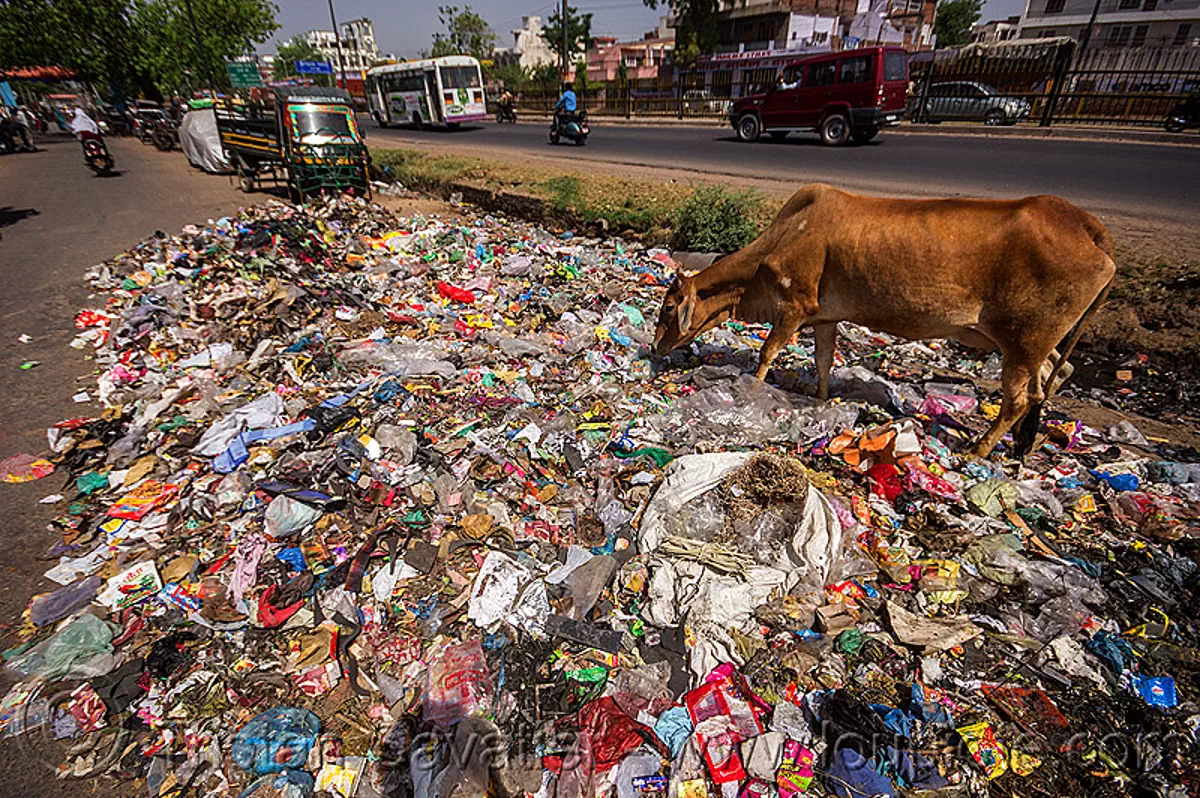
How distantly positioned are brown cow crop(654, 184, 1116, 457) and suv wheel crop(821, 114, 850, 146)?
12.7 metres

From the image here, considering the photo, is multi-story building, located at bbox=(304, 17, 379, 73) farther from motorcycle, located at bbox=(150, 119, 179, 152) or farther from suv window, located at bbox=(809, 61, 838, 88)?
suv window, located at bbox=(809, 61, 838, 88)

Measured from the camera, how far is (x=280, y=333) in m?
6.11

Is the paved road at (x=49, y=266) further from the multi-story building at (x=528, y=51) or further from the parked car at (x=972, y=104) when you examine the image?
the multi-story building at (x=528, y=51)

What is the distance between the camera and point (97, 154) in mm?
16578

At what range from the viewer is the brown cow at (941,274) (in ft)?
11.5

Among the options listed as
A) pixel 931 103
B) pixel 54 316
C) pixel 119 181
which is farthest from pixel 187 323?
pixel 931 103

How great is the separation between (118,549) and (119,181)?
735 inches

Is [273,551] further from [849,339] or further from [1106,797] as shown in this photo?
[849,339]

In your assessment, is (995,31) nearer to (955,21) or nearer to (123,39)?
(955,21)

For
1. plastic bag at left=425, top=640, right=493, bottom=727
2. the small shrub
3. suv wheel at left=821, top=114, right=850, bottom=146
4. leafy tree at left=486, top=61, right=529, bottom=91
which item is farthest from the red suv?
leafy tree at left=486, top=61, right=529, bottom=91

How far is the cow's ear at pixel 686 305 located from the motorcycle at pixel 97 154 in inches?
799

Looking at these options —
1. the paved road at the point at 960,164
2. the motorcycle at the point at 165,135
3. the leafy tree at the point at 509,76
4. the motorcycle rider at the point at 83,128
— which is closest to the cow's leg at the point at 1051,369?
the paved road at the point at 960,164

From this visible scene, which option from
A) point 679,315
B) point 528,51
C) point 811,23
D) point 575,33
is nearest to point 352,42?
point 528,51

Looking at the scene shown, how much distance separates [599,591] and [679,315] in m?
2.76
